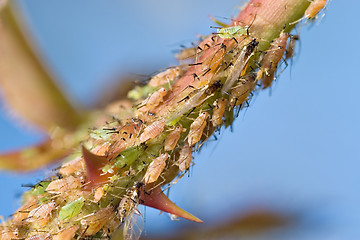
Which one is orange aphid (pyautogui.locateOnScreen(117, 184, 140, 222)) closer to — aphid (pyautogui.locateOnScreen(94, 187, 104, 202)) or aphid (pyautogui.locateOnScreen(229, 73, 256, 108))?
aphid (pyautogui.locateOnScreen(94, 187, 104, 202))

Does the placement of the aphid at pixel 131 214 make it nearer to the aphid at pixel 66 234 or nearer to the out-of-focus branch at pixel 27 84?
the aphid at pixel 66 234

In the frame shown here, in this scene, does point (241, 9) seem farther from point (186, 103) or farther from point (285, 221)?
point (285, 221)

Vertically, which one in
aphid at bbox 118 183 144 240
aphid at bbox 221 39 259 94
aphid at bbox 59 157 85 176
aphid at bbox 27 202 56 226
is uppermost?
aphid at bbox 221 39 259 94

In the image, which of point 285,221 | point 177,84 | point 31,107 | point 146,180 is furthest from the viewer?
point 285,221

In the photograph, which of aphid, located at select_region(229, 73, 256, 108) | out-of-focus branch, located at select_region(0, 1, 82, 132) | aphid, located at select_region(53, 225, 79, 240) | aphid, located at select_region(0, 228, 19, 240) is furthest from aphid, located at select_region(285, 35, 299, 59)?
out-of-focus branch, located at select_region(0, 1, 82, 132)

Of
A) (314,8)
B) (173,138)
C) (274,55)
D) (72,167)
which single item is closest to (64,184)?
(72,167)

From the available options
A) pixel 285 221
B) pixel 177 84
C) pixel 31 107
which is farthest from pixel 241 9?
pixel 285 221
